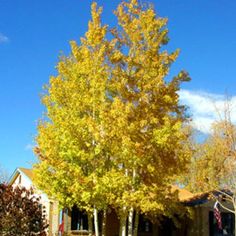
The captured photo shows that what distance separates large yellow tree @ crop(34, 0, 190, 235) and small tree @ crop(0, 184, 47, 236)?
2.66 m

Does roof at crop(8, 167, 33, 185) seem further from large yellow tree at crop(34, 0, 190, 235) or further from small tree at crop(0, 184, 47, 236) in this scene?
small tree at crop(0, 184, 47, 236)

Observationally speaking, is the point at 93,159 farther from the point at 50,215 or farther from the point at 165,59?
the point at 50,215

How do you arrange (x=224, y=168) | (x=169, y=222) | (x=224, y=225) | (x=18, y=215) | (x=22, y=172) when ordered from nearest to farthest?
(x=18, y=215) < (x=224, y=168) < (x=224, y=225) < (x=169, y=222) < (x=22, y=172)

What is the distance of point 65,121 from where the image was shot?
965 inches

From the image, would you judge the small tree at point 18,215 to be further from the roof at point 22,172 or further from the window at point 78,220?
the roof at point 22,172

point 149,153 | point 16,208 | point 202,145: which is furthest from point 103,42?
point 202,145

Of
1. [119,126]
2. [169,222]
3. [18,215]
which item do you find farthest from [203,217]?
[18,215]

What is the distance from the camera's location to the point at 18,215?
68.9 ft

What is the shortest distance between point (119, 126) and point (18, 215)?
613 centimetres

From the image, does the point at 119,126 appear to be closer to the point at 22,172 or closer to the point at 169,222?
the point at 169,222

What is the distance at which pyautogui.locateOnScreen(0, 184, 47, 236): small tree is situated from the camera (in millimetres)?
20891

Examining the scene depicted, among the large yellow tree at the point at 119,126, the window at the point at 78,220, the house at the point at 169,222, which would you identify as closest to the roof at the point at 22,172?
the house at the point at 169,222

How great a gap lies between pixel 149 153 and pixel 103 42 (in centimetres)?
655

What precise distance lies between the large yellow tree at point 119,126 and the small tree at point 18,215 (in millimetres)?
2659
